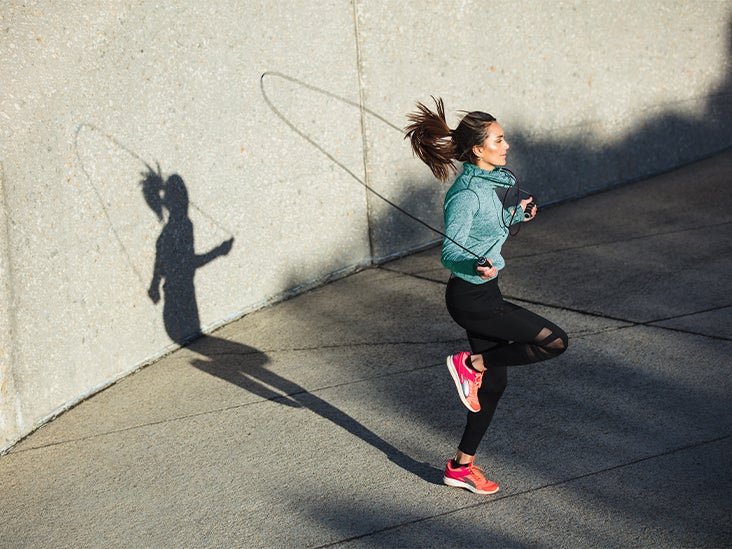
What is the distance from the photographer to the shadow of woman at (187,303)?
18.9ft

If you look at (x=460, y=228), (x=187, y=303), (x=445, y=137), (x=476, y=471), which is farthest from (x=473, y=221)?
(x=187, y=303)

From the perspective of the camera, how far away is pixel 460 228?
4078mm

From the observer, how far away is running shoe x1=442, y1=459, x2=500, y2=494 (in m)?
4.25

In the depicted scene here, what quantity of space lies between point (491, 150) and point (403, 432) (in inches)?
62.2

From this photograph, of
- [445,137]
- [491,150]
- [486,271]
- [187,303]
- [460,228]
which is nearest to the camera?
[486,271]

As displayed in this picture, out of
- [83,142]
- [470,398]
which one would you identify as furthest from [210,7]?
[470,398]

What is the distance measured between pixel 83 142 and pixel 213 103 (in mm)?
1079

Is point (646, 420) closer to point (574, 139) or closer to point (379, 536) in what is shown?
point (379, 536)

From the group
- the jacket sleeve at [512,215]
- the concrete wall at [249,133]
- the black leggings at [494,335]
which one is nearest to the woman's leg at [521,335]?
the black leggings at [494,335]

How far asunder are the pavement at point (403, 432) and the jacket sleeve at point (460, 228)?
1024mm

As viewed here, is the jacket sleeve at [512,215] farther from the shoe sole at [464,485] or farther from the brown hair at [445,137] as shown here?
the shoe sole at [464,485]

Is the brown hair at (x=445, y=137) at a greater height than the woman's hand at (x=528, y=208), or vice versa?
the brown hair at (x=445, y=137)

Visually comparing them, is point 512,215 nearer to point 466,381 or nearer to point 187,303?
point 466,381

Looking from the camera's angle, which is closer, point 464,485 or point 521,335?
point 521,335
